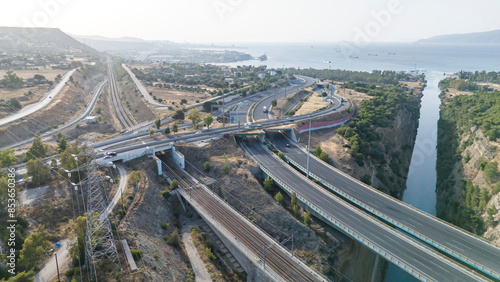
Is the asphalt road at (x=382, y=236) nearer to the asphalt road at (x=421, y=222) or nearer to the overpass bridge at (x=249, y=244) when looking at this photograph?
the asphalt road at (x=421, y=222)

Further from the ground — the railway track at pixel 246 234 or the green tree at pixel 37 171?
the green tree at pixel 37 171

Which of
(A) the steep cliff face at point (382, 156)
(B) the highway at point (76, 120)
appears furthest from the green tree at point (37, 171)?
(A) the steep cliff face at point (382, 156)

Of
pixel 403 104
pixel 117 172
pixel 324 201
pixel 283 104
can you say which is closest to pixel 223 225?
pixel 324 201

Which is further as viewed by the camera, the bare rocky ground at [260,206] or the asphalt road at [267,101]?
the asphalt road at [267,101]

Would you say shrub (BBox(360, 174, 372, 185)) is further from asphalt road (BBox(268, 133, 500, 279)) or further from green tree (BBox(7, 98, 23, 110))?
green tree (BBox(7, 98, 23, 110))

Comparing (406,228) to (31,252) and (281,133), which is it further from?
(31,252)

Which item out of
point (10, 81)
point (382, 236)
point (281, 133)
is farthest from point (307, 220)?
point (10, 81)
